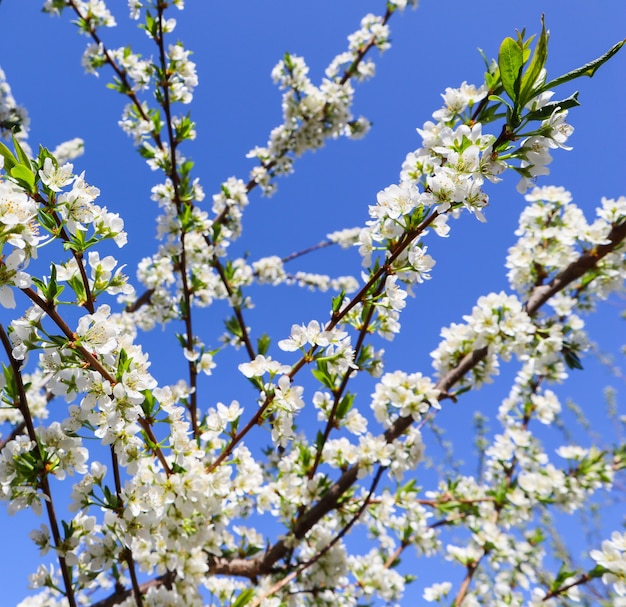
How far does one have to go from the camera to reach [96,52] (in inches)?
174

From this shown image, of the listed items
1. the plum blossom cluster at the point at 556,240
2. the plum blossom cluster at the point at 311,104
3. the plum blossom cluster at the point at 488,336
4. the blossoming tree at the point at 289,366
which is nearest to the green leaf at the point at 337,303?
the blossoming tree at the point at 289,366

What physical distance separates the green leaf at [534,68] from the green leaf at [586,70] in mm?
34

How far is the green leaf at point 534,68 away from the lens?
1.38 meters

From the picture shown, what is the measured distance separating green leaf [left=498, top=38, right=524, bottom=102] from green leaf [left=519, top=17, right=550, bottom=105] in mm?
22

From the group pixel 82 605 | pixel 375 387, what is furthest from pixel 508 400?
pixel 82 605

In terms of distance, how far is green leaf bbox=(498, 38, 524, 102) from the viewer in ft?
4.58

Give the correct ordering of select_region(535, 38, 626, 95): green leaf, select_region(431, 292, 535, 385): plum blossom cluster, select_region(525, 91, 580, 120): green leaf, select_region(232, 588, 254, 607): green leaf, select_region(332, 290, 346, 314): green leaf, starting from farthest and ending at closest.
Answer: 1. select_region(431, 292, 535, 385): plum blossom cluster
2. select_region(232, 588, 254, 607): green leaf
3. select_region(332, 290, 346, 314): green leaf
4. select_region(525, 91, 580, 120): green leaf
5. select_region(535, 38, 626, 95): green leaf

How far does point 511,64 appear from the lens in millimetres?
1412

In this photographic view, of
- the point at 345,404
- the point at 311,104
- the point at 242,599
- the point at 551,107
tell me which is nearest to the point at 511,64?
the point at 551,107

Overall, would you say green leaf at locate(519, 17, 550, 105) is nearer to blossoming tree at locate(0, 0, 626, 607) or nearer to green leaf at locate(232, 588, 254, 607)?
blossoming tree at locate(0, 0, 626, 607)

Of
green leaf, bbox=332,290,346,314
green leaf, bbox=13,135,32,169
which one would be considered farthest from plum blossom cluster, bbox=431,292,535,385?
green leaf, bbox=13,135,32,169

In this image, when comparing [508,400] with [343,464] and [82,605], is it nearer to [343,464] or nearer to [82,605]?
[343,464]

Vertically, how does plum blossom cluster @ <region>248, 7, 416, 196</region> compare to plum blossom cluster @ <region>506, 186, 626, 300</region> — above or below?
above

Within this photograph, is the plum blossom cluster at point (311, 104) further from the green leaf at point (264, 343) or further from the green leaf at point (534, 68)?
the green leaf at point (534, 68)
